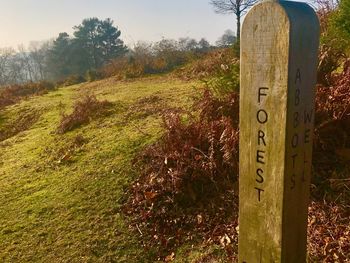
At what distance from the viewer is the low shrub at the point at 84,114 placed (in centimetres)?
800

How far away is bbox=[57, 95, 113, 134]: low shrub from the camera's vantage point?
8.00m

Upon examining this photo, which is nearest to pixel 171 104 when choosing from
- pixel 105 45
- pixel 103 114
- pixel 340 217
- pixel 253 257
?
pixel 103 114

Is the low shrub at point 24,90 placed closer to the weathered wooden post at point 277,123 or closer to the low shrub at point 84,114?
the low shrub at point 84,114

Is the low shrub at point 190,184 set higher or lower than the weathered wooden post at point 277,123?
lower

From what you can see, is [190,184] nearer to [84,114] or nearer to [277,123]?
[277,123]

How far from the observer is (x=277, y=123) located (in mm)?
1677

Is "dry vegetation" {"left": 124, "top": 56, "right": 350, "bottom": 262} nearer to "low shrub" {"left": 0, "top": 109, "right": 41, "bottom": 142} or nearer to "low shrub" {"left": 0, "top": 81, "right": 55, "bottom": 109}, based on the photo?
"low shrub" {"left": 0, "top": 109, "right": 41, "bottom": 142}

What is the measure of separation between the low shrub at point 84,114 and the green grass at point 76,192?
340 mm

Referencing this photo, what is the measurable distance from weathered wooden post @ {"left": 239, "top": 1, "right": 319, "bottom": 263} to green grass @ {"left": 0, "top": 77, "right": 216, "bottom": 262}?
5.37ft

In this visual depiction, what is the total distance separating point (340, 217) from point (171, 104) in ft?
15.9

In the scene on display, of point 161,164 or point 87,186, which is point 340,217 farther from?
point 87,186

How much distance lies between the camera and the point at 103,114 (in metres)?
8.29

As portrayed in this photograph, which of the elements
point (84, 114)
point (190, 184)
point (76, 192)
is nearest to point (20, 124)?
point (84, 114)

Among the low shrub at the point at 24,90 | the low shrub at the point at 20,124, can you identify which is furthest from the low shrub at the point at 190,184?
the low shrub at the point at 24,90
